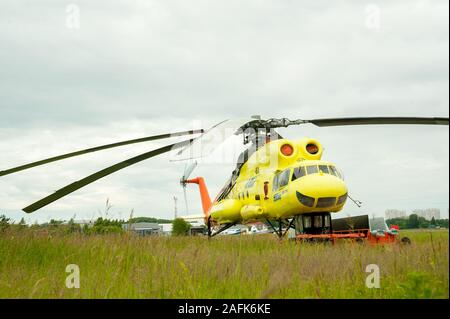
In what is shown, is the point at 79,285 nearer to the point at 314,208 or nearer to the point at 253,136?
the point at 314,208

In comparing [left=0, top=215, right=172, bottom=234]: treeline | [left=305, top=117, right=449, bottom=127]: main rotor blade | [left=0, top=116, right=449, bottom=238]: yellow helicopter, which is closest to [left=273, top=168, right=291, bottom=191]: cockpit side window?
[left=0, top=116, right=449, bottom=238]: yellow helicopter

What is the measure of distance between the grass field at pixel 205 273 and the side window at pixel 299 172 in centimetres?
505

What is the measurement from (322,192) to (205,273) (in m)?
6.47

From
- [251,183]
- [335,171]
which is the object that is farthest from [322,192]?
[251,183]

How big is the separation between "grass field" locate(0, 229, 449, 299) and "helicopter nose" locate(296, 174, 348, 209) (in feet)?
13.5

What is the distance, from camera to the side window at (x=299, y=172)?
39.8 ft

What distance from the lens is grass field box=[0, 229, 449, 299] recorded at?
4.32 m

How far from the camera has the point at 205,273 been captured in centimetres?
546

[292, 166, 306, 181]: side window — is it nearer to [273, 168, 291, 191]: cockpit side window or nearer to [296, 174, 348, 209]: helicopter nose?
[273, 168, 291, 191]: cockpit side window

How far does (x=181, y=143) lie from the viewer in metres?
7.06

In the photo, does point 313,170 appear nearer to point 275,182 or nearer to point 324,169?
point 324,169

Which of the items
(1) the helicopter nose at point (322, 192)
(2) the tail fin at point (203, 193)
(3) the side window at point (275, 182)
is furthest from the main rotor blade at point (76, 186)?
(2) the tail fin at point (203, 193)

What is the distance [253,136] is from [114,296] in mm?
11365

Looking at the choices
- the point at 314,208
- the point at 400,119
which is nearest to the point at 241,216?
the point at 314,208
